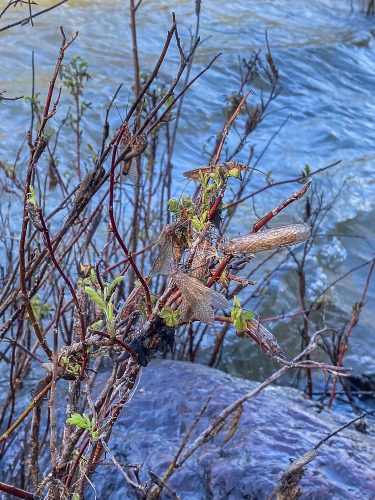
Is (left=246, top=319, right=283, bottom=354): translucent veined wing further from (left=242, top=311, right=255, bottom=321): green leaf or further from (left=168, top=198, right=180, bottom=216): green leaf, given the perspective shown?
(left=168, top=198, right=180, bottom=216): green leaf

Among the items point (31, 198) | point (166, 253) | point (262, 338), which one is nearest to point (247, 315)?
point (262, 338)

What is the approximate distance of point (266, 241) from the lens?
47.3 inches

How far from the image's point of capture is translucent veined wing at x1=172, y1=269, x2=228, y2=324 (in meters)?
1.17

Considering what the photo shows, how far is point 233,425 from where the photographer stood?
243 centimetres

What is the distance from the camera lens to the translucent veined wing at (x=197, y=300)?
46.0 inches

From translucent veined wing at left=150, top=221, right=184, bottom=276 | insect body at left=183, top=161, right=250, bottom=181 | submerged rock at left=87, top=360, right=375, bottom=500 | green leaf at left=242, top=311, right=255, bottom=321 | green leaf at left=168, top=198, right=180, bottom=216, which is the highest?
insect body at left=183, top=161, right=250, bottom=181

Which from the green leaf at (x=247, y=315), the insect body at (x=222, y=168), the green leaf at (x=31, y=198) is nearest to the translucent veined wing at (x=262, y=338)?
the green leaf at (x=247, y=315)

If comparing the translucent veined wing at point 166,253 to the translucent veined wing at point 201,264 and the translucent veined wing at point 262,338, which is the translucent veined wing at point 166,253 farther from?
the translucent veined wing at point 262,338

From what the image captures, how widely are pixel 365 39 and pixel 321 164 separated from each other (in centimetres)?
407

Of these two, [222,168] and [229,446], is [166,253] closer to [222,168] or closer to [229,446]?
[222,168]

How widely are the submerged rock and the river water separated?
66.9 inches

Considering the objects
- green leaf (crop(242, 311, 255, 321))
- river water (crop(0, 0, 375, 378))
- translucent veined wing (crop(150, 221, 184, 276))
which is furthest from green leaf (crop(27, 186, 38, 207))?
river water (crop(0, 0, 375, 378))

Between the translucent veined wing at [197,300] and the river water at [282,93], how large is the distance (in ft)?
10.8

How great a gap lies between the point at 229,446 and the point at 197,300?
1.32 meters
